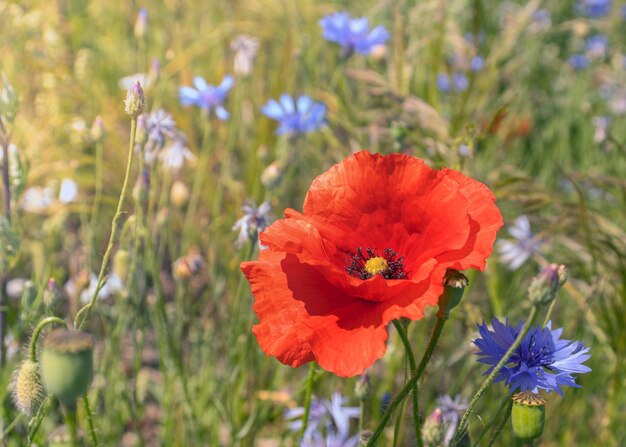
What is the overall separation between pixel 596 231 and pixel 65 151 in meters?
2.18

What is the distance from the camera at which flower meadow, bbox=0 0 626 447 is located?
3.52ft

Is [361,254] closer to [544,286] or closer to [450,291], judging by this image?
[450,291]

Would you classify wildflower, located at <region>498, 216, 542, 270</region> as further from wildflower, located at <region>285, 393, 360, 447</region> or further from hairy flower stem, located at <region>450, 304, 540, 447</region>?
hairy flower stem, located at <region>450, 304, 540, 447</region>

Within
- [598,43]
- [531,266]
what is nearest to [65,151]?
[531,266]

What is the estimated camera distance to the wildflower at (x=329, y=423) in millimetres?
1681

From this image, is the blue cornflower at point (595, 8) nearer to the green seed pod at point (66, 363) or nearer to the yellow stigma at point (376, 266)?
the yellow stigma at point (376, 266)

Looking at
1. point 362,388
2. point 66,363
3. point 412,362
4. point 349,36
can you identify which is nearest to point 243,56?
point 349,36

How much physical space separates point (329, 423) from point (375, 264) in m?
0.80

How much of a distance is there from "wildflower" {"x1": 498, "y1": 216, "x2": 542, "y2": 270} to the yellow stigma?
1.27 m

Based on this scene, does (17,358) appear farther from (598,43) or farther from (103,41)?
(598,43)

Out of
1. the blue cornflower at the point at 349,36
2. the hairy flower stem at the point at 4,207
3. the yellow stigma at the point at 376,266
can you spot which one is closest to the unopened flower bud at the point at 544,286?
the yellow stigma at the point at 376,266

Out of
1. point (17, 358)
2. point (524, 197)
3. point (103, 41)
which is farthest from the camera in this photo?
point (103, 41)

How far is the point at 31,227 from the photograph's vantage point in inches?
120

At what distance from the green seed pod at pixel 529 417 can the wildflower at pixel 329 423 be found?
614 millimetres
